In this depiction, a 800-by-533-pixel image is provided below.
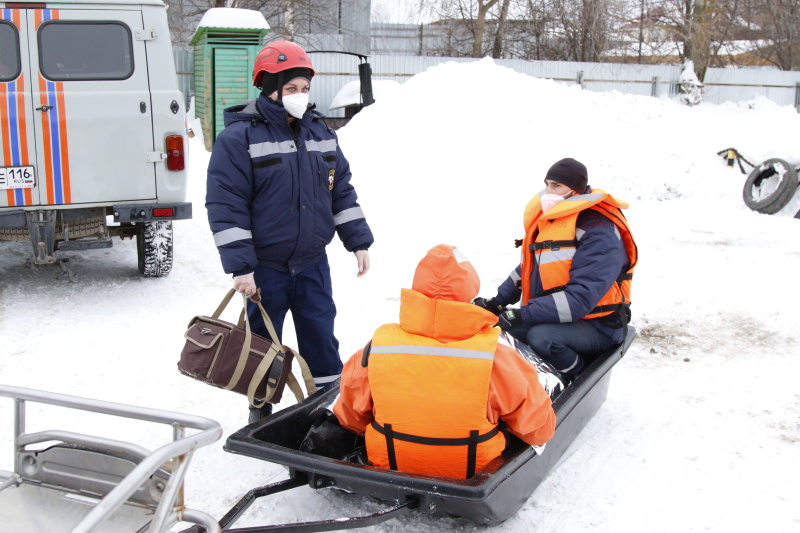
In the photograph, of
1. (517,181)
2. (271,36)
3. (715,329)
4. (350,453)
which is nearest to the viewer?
(350,453)

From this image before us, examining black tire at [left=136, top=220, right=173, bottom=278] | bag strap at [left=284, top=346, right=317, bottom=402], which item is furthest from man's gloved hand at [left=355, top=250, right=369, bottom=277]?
black tire at [left=136, top=220, right=173, bottom=278]

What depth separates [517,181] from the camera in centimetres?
1045

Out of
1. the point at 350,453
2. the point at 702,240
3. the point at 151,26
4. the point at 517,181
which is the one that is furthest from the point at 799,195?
the point at 350,453

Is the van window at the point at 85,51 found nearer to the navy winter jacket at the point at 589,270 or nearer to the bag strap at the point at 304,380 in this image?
the bag strap at the point at 304,380

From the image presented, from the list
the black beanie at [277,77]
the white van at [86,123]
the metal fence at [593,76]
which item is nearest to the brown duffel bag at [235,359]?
the black beanie at [277,77]

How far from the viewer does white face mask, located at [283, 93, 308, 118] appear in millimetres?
3602

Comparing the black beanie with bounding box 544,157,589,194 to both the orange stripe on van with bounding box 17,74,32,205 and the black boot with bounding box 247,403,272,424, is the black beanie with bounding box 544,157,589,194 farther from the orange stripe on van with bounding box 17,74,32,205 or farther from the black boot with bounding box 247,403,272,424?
the orange stripe on van with bounding box 17,74,32,205

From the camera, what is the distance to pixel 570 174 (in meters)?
4.05

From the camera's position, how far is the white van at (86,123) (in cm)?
575

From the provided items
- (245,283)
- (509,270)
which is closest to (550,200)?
(245,283)

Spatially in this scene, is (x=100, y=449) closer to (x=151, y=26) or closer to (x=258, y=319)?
(x=258, y=319)

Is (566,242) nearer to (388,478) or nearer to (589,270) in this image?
(589,270)

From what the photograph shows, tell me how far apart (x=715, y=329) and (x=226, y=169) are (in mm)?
4097

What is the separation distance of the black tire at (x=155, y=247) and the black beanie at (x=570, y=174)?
147 inches
